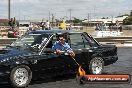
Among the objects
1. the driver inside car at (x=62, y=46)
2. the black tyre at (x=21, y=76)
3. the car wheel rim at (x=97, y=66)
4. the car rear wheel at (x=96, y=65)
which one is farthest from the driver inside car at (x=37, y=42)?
the car wheel rim at (x=97, y=66)

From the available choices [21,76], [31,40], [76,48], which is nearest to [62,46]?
[76,48]

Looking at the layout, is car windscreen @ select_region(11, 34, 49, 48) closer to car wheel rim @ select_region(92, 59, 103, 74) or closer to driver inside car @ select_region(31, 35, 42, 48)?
driver inside car @ select_region(31, 35, 42, 48)

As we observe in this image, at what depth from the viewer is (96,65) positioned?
11734 millimetres

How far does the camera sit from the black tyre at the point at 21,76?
30.7 ft

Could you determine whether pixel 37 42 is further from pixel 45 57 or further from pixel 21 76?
pixel 21 76

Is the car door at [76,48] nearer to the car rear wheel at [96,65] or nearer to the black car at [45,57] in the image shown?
the black car at [45,57]

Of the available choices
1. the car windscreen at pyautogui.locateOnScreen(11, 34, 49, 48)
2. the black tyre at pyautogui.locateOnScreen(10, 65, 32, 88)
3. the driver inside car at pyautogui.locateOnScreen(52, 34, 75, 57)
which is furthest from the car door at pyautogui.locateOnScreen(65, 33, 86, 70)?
the black tyre at pyautogui.locateOnScreen(10, 65, 32, 88)

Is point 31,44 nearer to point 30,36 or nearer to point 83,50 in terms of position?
point 30,36

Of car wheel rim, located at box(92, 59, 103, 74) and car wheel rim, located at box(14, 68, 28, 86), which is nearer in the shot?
A: car wheel rim, located at box(14, 68, 28, 86)

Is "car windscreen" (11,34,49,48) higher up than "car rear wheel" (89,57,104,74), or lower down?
higher up

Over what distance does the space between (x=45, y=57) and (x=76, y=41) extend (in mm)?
1426

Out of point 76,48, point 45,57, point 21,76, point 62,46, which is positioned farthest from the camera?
point 76,48

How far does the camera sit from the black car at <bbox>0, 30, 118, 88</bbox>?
370 inches

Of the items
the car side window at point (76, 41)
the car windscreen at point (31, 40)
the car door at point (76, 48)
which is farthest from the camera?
the car side window at point (76, 41)
